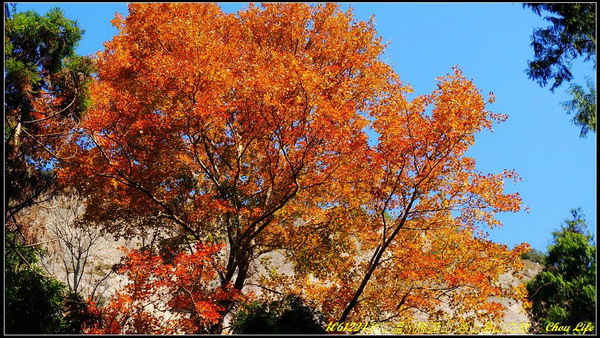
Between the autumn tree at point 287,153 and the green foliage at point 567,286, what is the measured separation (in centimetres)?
743

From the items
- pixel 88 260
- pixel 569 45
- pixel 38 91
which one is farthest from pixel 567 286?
pixel 88 260

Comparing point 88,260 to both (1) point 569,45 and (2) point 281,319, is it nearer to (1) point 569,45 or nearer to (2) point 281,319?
(2) point 281,319

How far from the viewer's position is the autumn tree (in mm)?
11109

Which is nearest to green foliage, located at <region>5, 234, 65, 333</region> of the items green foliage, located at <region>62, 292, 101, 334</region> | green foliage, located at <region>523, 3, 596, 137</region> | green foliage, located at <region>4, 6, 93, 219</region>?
green foliage, located at <region>62, 292, 101, 334</region>

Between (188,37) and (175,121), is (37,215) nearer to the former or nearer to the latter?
(175,121)

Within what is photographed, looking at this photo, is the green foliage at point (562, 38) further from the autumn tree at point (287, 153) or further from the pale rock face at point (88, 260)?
the pale rock face at point (88, 260)

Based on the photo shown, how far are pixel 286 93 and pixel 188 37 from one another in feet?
11.7

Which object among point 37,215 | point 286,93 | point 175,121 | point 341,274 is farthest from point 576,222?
point 37,215

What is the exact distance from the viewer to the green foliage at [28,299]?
11336 millimetres

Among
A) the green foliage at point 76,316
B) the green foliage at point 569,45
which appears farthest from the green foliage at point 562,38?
the green foliage at point 76,316

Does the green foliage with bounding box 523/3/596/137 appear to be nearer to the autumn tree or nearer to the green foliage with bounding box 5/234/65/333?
the autumn tree

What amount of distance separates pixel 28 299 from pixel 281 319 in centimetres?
675

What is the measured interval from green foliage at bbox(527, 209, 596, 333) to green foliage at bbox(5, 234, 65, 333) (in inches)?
679

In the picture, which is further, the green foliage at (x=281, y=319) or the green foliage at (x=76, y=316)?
the green foliage at (x=76, y=316)
